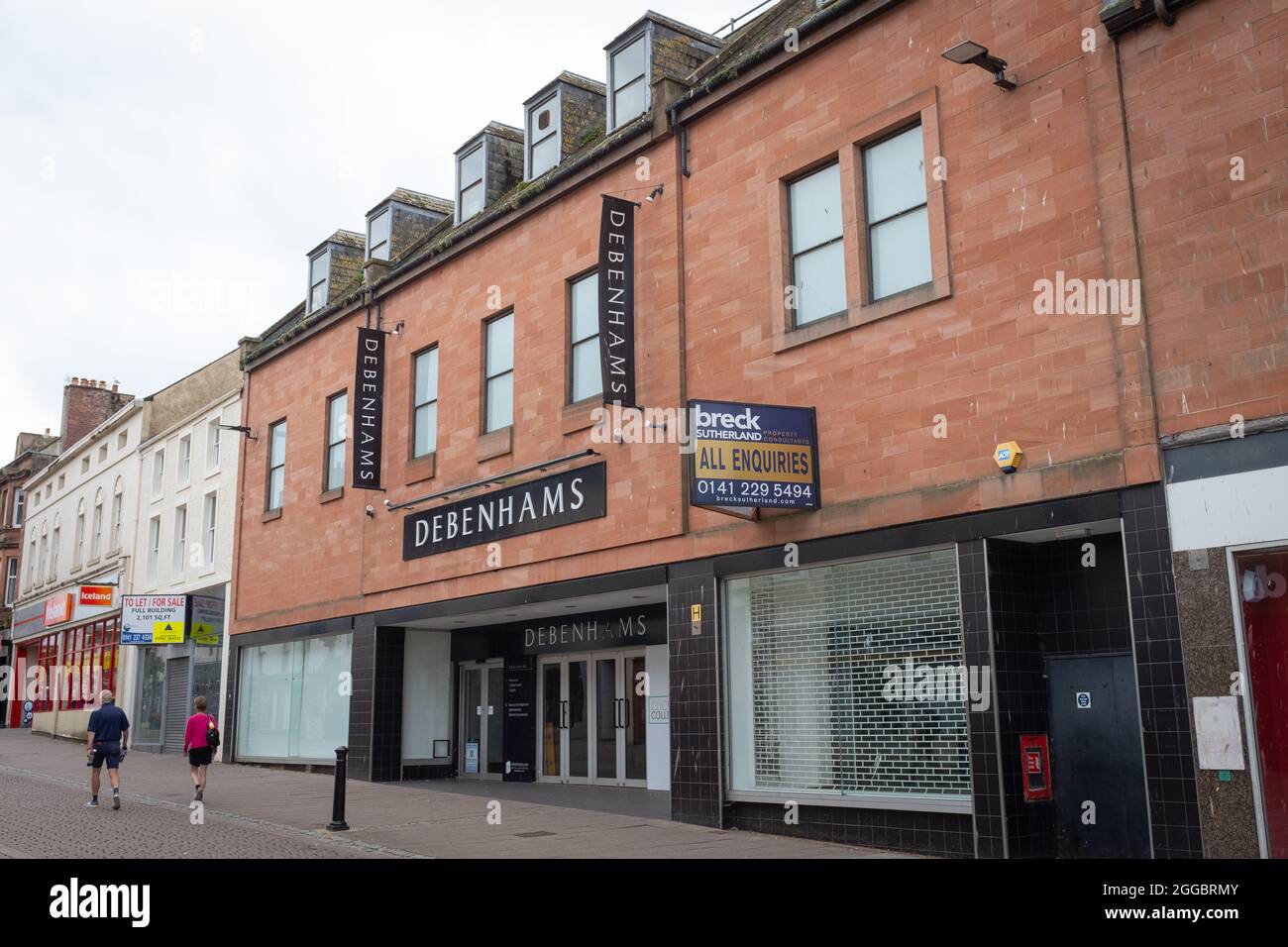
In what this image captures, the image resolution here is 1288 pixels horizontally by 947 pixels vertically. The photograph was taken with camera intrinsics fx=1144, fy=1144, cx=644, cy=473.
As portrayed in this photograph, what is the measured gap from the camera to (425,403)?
2098 cm

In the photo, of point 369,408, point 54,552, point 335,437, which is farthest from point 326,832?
point 54,552

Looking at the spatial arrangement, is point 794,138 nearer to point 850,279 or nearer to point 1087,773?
point 850,279

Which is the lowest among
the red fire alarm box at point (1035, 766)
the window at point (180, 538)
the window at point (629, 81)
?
the red fire alarm box at point (1035, 766)

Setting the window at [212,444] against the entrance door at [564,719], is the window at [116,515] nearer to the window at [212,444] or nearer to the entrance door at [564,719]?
the window at [212,444]

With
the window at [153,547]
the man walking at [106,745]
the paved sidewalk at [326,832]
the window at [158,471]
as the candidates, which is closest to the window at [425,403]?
the paved sidewalk at [326,832]

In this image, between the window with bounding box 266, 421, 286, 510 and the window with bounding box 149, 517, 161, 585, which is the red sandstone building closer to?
the window with bounding box 266, 421, 286, 510

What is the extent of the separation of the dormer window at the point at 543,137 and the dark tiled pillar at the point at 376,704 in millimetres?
8910

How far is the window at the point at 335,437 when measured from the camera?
23422 mm

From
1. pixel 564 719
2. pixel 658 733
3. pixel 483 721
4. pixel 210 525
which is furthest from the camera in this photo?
pixel 210 525

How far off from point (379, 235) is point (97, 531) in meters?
20.0

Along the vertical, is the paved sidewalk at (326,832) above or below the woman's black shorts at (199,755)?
below

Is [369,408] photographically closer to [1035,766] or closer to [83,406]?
[1035,766]

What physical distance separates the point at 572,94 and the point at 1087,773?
14047 mm
